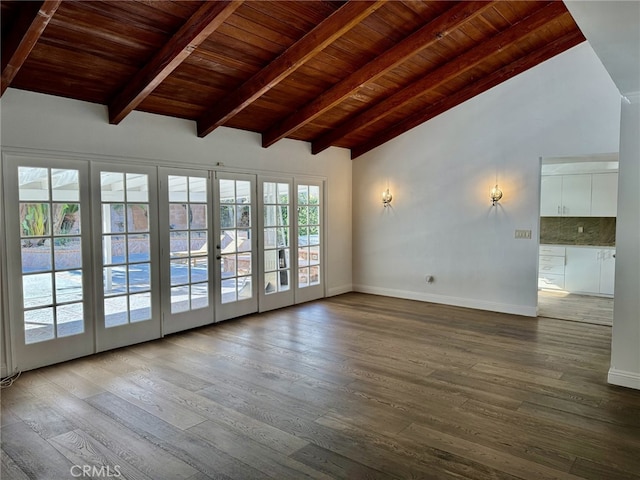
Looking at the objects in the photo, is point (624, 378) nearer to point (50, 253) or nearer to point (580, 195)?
point (580, 195)

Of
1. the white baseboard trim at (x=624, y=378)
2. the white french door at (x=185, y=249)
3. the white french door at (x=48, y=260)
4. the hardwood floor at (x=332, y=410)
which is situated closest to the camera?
the hardwood floor at (x=332, y=410)

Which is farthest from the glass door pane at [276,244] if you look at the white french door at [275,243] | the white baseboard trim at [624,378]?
the white baseboard trim at [624,378]

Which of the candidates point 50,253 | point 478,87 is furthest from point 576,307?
point 50,253

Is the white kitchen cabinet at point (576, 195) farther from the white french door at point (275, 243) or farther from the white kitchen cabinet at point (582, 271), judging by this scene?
the white french door at point (275, 243)

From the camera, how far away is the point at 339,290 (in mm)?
7652

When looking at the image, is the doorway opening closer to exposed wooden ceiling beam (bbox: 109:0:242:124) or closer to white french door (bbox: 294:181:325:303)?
white french door (bbox: 294:181:325:303)

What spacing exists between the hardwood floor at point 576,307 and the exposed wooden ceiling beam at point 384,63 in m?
3.99

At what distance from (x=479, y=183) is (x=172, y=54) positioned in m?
4.55

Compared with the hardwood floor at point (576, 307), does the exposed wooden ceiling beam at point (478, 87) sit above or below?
above

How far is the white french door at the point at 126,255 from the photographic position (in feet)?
14.9

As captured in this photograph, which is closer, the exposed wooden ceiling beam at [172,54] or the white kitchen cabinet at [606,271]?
the exposed wooden ceiling beam at [172,54]

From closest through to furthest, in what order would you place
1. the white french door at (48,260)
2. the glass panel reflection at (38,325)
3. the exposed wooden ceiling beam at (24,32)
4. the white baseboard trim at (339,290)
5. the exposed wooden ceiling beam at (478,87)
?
the exposed wooden ceiling beam at (24,32) → the white french door at (48,260) → the glass panel reflection at (38,325) → the exposed wooden ceiling beam at (478,87) → the white baseboard trim at (339,290)

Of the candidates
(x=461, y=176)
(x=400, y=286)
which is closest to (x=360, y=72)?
(x=461, y=176)

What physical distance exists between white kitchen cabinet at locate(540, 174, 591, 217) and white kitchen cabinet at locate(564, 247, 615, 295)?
0.68m
